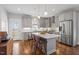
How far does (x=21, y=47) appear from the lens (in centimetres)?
190

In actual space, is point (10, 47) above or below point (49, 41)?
below

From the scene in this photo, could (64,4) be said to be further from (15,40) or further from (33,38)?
(15,40)

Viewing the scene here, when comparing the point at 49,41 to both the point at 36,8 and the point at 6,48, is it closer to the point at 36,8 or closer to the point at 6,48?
the point at 36,8

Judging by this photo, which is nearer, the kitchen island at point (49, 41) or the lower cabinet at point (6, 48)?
the lower cabinet at point (6, 48)

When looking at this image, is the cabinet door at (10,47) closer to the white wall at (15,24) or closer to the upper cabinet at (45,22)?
the white wall at (15,24)

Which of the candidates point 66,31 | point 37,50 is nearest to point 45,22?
point 66,31

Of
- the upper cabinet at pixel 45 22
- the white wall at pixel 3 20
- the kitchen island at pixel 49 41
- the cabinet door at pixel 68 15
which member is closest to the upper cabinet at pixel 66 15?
the cabinet door at pixel 68 15

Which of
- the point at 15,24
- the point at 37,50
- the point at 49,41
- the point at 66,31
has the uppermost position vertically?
the point at 15,24

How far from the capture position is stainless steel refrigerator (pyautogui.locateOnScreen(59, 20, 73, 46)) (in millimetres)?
1883

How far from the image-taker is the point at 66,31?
191cm

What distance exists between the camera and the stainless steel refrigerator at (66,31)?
1883mm

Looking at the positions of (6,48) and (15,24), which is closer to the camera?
(6,48)
